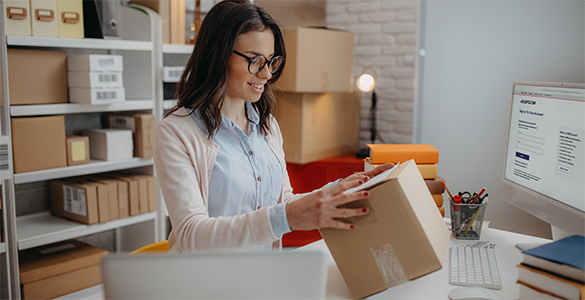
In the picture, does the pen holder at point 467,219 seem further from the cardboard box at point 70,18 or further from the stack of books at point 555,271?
the cardboard box at point 70,18

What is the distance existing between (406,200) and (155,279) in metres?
0.51

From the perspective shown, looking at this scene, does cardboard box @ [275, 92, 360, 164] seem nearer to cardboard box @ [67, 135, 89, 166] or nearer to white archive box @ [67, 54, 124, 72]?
white archive box @ [67, 54, 124, 72]

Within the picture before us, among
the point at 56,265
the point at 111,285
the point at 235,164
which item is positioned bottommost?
the point at 56,265

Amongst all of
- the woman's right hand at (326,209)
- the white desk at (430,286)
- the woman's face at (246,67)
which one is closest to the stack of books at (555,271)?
the white desk at (430,286)

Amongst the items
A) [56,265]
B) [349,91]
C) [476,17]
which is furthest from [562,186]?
[56,265]

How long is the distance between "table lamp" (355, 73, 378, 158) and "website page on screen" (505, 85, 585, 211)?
1.53m

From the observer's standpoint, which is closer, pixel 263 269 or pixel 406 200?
pixel 263 269

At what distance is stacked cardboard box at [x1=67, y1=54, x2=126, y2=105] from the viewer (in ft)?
7.32

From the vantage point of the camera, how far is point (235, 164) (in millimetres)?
1372

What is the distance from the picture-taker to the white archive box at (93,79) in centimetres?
223

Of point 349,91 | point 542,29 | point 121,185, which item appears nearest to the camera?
point 542,29

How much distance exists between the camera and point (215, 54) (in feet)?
4.37

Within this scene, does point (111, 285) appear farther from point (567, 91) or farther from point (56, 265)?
point (56, 265)

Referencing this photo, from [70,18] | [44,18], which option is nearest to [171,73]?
[70,18]
